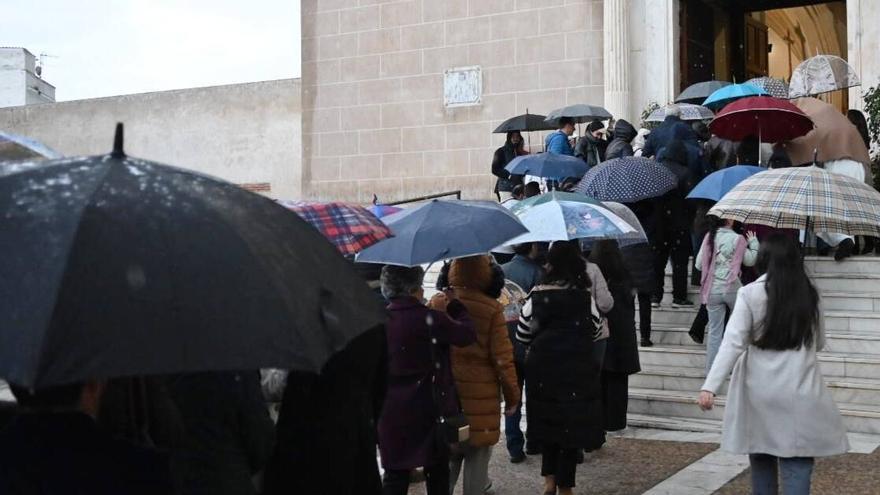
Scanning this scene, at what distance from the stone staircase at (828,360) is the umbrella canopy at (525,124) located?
14.1 ft

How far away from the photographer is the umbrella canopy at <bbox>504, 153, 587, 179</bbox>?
12.6m

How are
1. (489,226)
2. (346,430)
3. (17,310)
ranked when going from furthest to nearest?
(489,226)
(346,430)
(17,310)

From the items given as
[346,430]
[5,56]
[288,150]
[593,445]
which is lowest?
[593,445]

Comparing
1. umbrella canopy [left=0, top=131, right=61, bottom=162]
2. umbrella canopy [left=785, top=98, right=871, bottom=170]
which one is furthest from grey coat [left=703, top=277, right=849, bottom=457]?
umbrella canopy [left=785, top=98, right=871, bottom=170]

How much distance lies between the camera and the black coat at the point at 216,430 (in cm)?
387

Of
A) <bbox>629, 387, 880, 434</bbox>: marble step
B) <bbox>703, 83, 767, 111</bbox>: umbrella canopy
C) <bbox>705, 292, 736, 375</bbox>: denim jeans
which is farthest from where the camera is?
<bbox>703, 83, 767, 111</bbox>: umbrella canopy

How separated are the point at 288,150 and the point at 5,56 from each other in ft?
42.3

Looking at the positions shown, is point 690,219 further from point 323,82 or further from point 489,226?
point 323,82

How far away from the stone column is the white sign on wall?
212 cm

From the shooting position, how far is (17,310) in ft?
8.81

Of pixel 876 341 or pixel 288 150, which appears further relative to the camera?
pixel 288 150

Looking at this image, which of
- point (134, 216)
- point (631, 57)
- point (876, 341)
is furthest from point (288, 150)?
point (134, 216)

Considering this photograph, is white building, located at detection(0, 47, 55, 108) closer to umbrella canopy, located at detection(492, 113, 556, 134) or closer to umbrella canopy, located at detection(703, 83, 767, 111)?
umbrella canopy, located at detection(492, 113, 556, 134)

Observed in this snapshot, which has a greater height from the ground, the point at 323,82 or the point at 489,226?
the point at 323,82
